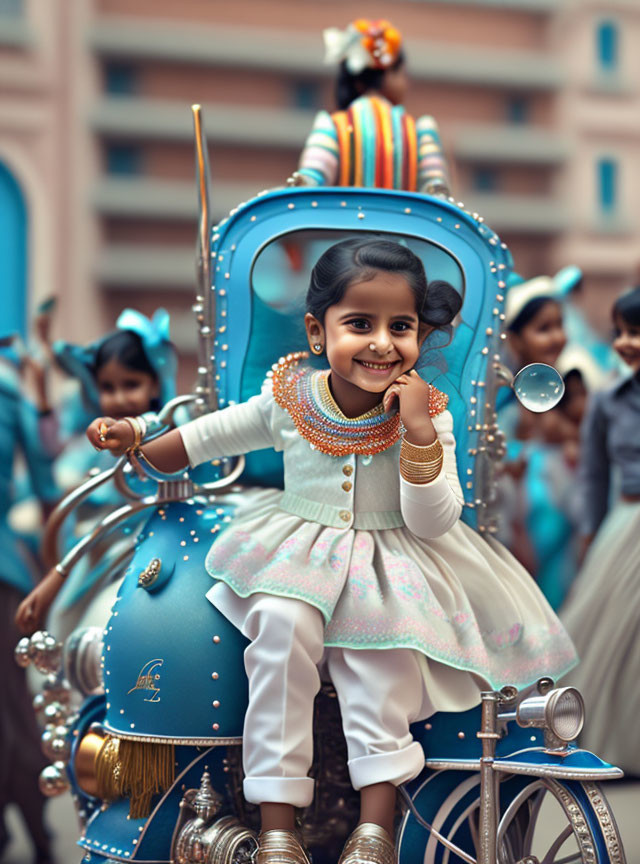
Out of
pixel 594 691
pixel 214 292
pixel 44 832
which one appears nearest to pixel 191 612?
pixel 214 292

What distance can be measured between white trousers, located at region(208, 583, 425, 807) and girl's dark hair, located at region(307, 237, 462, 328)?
2.09 feet

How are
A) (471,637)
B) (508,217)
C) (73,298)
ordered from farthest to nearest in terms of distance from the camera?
(508,217), (73,298), (471,637)

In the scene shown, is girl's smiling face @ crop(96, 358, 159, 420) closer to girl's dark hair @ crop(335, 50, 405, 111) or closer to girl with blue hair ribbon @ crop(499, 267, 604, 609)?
girl's dark hair @ crop(335, 50, 405, 111)

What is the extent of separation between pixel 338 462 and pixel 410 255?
456 mm

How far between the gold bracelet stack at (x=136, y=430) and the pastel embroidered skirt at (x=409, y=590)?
0.90ft

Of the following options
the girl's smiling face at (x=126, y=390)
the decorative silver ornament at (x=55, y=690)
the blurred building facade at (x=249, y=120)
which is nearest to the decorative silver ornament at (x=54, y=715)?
the decorative silver ornament at (x=55, y=690)

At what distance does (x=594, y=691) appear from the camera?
12.6 ft

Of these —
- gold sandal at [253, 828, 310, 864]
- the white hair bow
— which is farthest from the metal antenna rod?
the white hair bow

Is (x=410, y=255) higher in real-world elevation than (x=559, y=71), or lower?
lower

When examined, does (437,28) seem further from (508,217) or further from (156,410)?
(156,410)

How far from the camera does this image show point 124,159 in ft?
58.7

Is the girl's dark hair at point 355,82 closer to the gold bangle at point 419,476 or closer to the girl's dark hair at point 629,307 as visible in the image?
the girl's dark hair at point 629,307

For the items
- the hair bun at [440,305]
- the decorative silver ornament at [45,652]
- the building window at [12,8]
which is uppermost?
the building window at [12,8]

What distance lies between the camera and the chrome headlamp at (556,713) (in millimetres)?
2281
